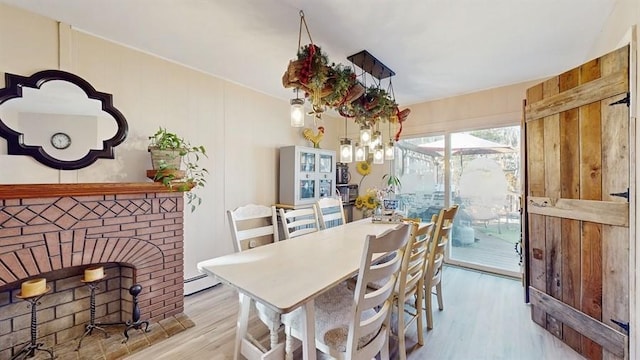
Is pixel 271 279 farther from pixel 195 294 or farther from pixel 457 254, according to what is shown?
pixel 457 254

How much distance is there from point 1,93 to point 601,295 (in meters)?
4.15

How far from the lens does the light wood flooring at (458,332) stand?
183 cm

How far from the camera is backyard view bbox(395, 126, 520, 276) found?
3318 mm

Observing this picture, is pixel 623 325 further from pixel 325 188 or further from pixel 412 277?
pixel 325 188

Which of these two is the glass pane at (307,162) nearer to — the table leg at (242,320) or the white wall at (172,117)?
the white wall at (172,117)

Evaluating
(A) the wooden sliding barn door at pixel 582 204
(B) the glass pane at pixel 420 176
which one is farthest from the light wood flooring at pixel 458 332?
(B) the glass pane at pixel 420 176

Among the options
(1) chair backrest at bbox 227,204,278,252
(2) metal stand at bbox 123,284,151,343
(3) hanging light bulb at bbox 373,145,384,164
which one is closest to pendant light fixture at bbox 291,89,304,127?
(1) chair backrest at bbox 227,204,278,252

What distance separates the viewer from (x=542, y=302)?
213 centimetres

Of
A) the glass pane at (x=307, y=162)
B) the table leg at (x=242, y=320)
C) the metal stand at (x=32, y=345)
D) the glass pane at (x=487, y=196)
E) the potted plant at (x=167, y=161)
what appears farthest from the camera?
the glass pane at (x=307, y=162)

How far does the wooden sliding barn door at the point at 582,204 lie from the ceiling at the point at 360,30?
1.60 ft

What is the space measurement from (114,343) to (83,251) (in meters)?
0.72

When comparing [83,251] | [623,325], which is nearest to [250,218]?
[83,251]

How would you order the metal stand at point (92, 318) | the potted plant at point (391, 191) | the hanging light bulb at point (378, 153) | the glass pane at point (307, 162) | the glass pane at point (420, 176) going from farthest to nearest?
the glass pane at point (420, 176), the glass pane at point (307, 162), the potted plant at point (391, 191), the hanging light bulb at point (378, 153), the metal stand at point (92, 318)

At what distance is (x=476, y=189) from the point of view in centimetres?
354
